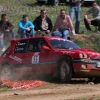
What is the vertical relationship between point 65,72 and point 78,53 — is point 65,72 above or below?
below

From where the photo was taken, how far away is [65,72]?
52.5ft

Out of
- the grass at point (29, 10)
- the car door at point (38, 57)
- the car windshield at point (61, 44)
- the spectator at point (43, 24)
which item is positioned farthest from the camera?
the grass at point (29, 10)

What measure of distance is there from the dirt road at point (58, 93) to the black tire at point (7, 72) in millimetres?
2079

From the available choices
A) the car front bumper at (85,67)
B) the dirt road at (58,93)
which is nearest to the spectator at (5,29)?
the car front bumper at (85,67)

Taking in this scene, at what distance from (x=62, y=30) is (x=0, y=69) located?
169 inches

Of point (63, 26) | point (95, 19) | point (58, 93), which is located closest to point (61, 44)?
point (58, 93)

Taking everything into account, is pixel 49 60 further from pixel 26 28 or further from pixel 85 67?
pixel 26 28

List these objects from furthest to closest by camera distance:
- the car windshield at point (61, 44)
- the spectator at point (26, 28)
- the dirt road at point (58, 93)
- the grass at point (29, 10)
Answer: the grass at point (29, 10), the spectator at point (26, 28), the car windshield at point (61, 44), the dirt road at point (58, 93)

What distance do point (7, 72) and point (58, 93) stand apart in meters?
4.02

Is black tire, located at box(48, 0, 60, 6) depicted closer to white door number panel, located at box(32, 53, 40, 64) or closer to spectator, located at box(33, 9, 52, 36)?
spectator, located at box(33, 9, 52, 36)

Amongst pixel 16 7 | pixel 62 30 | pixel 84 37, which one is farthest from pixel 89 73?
pixel 16 7

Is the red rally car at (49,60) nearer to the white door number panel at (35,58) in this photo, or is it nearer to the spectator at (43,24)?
the white door number panel at (35,58)

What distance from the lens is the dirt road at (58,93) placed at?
1302cm

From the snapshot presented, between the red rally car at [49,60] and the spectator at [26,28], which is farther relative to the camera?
the spectator at [26,28]
